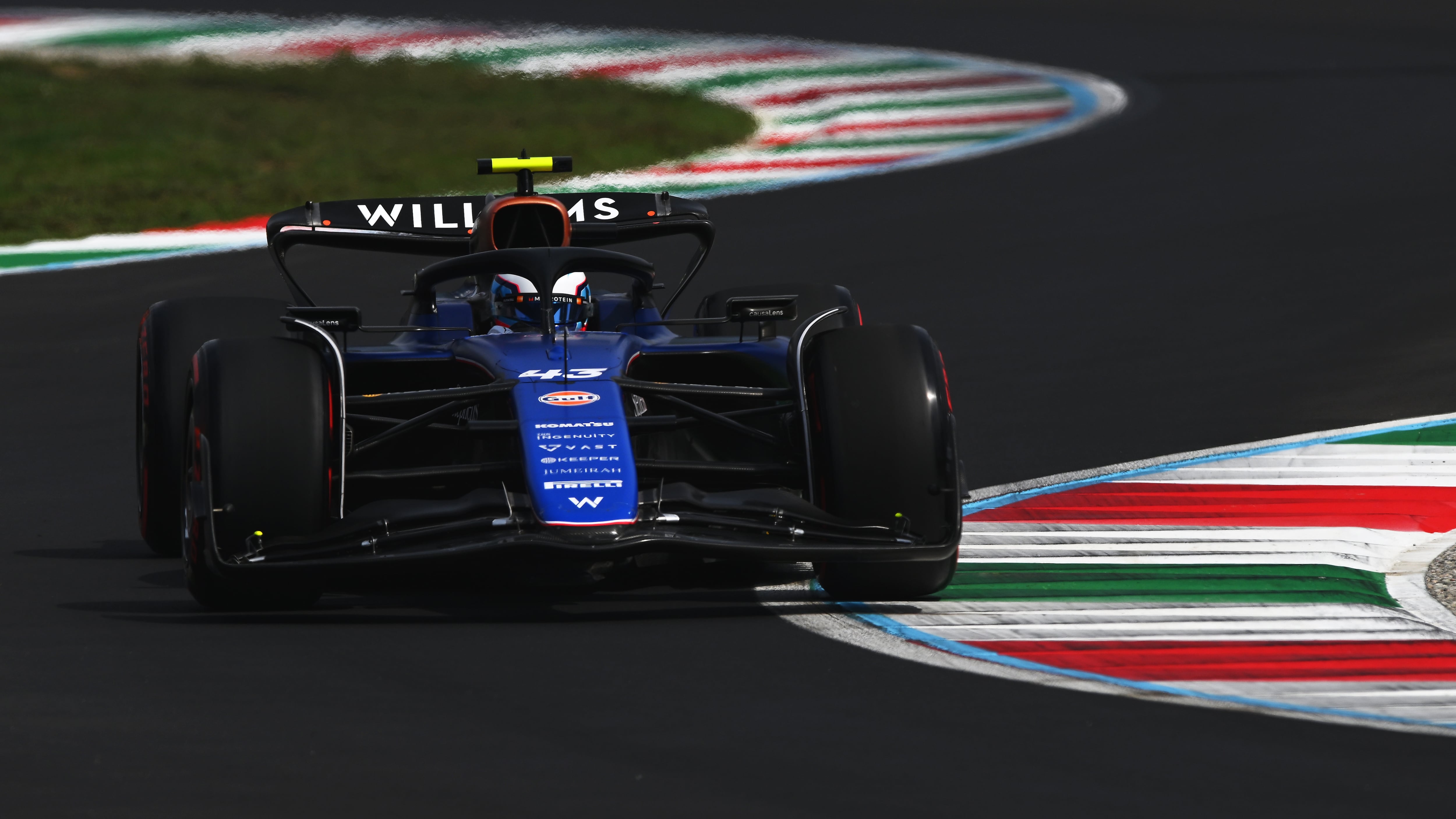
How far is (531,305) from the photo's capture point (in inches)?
329

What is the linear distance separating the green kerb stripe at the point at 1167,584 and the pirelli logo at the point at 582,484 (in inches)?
43.8

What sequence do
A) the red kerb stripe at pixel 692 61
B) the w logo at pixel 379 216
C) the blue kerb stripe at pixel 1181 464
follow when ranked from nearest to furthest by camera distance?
the blue kerb stripe at pixel 1181 464
the w logo at pixel 379 216
the red kerb stripe at pixel 692 61

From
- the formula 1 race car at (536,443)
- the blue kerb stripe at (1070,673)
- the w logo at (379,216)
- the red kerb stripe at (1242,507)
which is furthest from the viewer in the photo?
the w logo at (379,216)

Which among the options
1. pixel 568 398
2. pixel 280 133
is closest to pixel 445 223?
pixel 568 398

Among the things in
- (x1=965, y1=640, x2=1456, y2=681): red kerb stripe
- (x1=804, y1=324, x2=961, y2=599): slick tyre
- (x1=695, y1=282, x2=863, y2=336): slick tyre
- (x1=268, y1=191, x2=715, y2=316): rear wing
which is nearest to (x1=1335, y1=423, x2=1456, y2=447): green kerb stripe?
(x1=695, y1=282, x2=863, y2=336): slick tyre

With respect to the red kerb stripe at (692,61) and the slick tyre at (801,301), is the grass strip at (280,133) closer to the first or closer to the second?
the red kerb stripe at (692,61)

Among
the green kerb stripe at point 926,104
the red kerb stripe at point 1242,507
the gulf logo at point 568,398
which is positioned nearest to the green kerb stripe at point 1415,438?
the red kerb stripe at point 1242,507

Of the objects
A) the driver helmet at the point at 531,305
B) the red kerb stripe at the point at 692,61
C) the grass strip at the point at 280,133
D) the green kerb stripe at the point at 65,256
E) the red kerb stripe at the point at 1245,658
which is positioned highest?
the red kerb stripe at the point at 692,61

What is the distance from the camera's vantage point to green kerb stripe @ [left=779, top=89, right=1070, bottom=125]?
21531 millimetres

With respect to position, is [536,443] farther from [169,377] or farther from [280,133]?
[280,133]

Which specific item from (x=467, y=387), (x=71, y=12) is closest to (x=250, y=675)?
(x=467, y=387)

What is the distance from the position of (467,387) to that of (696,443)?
105cm

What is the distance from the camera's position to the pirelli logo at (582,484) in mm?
6672

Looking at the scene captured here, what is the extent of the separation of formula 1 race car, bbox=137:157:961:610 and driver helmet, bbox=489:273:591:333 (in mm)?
10
